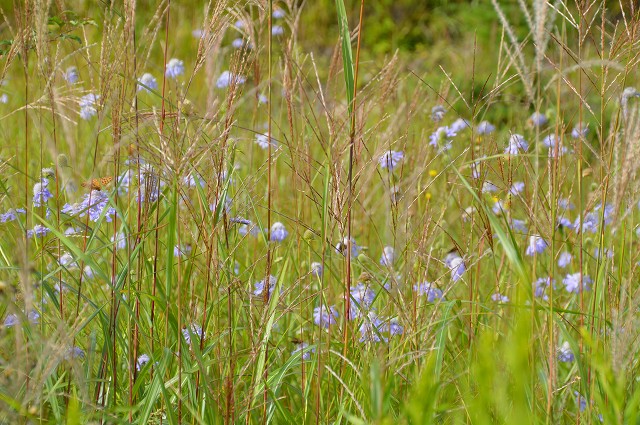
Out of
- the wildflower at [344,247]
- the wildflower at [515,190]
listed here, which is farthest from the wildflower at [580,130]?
the wildflower at [344,247]

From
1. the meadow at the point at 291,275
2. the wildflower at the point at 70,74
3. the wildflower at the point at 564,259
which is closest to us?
the meadow at the point at 291,275

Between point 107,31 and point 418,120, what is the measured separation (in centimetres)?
251

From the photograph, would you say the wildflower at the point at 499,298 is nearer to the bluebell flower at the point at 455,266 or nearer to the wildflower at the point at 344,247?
the bluebell flower at the point at 455,266

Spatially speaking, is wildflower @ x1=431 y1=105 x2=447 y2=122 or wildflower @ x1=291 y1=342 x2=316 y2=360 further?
wildflower @ x1=431 y1=105 x2=447 y2=122

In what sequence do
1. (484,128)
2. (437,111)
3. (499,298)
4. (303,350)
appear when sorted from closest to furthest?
(303,350) → (499,298) → (484,128) → (437,111)

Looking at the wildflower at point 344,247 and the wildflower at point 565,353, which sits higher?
the wildflower at point 344,247

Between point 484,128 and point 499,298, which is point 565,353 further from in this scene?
point 484,128

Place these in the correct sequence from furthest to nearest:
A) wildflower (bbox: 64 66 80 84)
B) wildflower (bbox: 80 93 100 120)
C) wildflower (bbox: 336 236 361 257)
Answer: wildflower (bbox: 64 66 80 84), wildflower (bbox: 80 93 100 120), wildflower (bbox: 336 236 361 257)

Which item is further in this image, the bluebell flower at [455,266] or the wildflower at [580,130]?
the bluebell flower at [455,266]

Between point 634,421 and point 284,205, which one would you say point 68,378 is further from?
point 284,205

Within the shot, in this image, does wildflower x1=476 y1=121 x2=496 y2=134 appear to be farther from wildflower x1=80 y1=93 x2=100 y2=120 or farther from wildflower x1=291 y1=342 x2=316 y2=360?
wildflower x1=80 y1=93 x2=100 y2=120

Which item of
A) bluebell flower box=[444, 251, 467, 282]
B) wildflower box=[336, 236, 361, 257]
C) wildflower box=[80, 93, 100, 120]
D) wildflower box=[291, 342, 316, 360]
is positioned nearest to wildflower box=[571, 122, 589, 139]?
bluebell flower box=[444, 251, 467, 282]

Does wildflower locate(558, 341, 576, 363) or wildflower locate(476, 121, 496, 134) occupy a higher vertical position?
wildflower locate(476, 121, 496, 134)

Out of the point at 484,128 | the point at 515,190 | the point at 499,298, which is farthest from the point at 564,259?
the point at 515,190
